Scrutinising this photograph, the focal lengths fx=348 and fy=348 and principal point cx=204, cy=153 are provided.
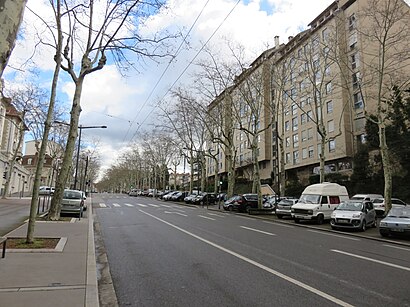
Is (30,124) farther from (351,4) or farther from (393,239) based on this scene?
(351,4)

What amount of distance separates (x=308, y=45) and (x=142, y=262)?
71.9 ft

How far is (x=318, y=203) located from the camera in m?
21.3

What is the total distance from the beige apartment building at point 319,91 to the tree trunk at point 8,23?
1891 cm

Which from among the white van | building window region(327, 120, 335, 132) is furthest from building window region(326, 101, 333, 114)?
the white van

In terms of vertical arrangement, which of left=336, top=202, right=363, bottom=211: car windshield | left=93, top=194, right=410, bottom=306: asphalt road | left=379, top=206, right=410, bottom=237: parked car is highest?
left=336, top=202, right=363, bottom=211: car windshield

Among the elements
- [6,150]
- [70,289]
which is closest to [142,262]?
[70,289]

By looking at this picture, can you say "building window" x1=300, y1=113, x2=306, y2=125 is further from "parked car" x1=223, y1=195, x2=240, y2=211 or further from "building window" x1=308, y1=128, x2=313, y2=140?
"parked car" x1=223, y1=195, x2=240, y2=211

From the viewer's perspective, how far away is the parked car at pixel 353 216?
17167 millimetres

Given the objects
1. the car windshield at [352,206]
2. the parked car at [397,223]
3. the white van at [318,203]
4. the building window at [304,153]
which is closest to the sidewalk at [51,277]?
the parked car at [397,223]

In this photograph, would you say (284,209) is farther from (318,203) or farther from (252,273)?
(252,273)

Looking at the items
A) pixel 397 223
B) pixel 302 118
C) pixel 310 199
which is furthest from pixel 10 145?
pixel 397 223

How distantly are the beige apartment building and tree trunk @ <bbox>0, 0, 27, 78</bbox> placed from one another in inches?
744

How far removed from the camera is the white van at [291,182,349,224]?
2070 centimetres

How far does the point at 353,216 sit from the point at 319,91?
10.5 metres
